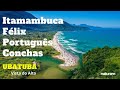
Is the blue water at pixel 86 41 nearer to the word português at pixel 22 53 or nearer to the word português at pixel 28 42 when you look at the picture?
the word português at pixel 28 42

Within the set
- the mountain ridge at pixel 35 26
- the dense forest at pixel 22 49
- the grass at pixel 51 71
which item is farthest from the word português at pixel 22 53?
the mountain ridge at pixel 35 26

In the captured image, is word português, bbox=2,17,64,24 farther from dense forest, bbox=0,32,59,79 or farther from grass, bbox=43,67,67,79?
grass, bbox=43,67,67,79

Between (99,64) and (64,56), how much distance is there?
0.62 metres


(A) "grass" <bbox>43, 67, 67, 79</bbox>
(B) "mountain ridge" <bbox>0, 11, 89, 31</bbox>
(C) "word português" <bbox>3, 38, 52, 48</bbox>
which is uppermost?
(B) "mountain ridge" <bbox>0, 11, 89, 31</bbox>

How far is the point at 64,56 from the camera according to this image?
598cm

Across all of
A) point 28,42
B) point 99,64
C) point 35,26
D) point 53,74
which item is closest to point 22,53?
point 28,42

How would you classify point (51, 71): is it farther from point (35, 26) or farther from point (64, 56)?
point (35, 26)

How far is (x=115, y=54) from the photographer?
5.94m

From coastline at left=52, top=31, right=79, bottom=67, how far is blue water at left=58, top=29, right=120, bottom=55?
6cm

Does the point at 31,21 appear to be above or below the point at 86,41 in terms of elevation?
above

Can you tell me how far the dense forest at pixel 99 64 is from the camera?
5.91 m

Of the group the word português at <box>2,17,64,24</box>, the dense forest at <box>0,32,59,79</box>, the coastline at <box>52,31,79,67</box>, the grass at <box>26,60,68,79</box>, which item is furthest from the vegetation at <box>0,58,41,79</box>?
the word português at <box>2,17,64,24</box>

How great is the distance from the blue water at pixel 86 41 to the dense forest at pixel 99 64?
9 cm

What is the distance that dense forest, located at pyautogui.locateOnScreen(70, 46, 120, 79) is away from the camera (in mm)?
5906
